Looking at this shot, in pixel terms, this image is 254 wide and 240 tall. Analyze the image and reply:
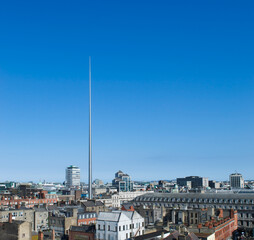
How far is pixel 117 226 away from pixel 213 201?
264 feet

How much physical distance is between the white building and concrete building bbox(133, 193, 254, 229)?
47.9 m

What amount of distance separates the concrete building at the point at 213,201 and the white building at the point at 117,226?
4793cm

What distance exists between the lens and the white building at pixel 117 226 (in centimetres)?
7956

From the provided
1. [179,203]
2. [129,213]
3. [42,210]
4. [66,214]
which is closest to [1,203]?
Result: [42,210]

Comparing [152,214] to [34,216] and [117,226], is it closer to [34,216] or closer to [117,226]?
[34,216]

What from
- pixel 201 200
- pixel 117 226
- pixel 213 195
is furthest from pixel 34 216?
pixel 213 195

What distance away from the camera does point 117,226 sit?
260 ft

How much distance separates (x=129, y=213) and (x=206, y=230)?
18.2 meters

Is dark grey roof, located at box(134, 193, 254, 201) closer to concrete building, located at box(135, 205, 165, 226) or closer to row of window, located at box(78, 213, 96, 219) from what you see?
concrete building, located at box(135, 205, 165, 226)

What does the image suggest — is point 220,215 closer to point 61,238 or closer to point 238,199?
point 238,199

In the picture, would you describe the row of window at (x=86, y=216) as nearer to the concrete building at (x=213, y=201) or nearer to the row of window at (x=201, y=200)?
the concrete building at (x=213, y=201)

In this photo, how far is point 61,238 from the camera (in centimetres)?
9719

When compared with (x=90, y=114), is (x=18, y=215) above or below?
below

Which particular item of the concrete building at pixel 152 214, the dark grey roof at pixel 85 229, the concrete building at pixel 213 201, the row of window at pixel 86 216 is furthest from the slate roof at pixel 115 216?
the concrete building at pixel 213 201
